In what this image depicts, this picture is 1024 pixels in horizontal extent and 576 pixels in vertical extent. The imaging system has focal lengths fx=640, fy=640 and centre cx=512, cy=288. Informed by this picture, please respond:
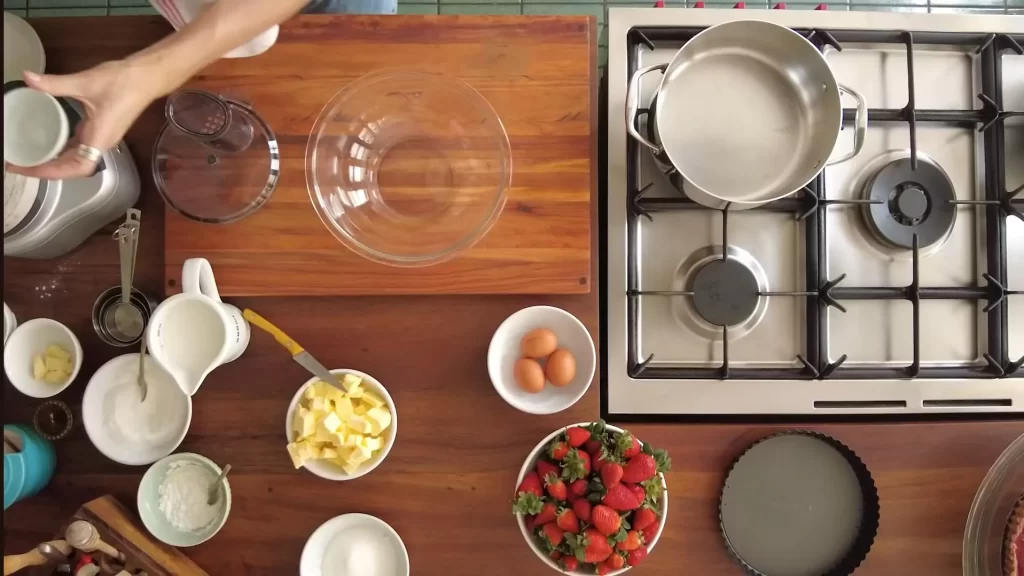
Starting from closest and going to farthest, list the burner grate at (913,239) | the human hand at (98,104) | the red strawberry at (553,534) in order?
1. the human hand at (98,104)
2. the red strawberry at (553,534)
3. the burner grate at (913,239)

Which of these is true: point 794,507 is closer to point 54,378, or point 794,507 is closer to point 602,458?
point 602,458

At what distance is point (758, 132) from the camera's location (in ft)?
2.70

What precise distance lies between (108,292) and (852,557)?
3.49 ft

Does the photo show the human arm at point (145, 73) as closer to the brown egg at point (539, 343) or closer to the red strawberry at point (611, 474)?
the brown egg at point (539, 343)

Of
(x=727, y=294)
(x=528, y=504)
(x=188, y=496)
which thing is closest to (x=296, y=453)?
(x=188, y=496)

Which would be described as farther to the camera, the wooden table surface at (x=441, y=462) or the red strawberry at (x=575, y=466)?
the wooden table surface at (x=441, y=462)

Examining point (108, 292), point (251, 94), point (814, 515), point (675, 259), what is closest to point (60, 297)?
point (108, 292)

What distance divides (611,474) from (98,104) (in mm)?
681

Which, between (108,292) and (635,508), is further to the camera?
(108,292)

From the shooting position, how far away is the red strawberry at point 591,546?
727 millimetres

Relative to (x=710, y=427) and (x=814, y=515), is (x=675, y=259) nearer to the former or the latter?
(x=710, y=427)

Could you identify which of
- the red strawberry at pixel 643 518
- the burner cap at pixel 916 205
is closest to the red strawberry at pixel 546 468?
the red strawberry at pixel 643 518

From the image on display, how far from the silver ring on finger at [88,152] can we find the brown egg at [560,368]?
572mm

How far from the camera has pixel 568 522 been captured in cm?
74
